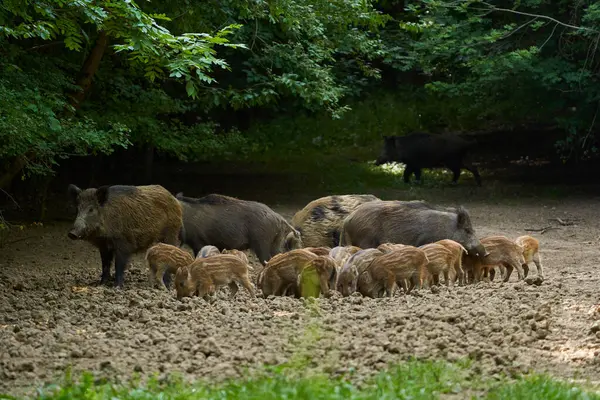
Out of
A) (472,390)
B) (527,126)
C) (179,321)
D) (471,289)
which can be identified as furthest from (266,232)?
(527,126)

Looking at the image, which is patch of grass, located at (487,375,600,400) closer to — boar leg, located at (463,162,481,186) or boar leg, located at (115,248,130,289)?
boar leg, located at (115,248,130,289)

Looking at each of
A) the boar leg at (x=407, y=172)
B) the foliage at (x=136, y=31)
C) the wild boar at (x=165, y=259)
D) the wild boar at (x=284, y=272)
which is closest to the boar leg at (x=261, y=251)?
the wild boar at (x=165, y=259)

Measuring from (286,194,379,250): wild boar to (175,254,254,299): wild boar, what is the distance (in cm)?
290

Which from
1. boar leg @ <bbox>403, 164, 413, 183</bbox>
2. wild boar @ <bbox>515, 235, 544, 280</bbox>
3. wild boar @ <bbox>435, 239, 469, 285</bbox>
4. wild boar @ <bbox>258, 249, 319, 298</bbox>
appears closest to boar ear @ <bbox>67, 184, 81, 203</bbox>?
wild boar @ <bbox>258, 249, 319, 298</bbox>

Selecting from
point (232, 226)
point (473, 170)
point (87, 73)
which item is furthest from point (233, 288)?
point (473, 170)

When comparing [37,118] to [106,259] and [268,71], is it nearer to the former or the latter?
[106,259]

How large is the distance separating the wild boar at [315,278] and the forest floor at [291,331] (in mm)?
355

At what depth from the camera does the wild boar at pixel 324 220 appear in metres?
11.9

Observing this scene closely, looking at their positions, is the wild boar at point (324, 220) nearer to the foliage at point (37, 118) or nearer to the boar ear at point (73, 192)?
the foliage at point (37, 118)

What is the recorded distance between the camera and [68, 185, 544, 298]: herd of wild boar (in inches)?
344

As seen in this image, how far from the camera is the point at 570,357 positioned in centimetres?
602

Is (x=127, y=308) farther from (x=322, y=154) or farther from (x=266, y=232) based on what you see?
(x=322, y=154)

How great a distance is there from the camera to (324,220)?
39.2 ft

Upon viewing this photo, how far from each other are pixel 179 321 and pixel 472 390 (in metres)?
2.76
